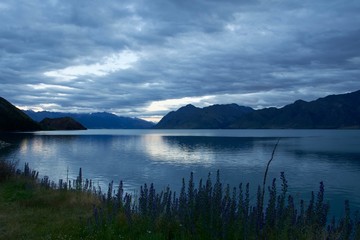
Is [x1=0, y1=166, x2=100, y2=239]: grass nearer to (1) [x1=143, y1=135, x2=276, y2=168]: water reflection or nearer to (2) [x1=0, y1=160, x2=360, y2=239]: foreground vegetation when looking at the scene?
(2) [x1=0, y1=160, x2=360, y2=239]: foreground vegetation

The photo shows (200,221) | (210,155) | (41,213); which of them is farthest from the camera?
(210,155)

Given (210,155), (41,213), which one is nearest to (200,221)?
(41,213)

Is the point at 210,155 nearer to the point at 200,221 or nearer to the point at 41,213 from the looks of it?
the point at 41,213

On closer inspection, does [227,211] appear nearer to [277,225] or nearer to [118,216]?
[277,225]

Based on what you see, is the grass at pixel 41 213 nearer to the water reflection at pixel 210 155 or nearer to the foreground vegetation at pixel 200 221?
the foreground vegetation at pixel 200 221

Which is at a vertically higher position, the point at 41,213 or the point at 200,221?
the point at 200,221

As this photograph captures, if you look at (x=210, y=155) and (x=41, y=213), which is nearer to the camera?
(x=41, y=213)

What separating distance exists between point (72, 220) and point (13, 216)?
7.73ft

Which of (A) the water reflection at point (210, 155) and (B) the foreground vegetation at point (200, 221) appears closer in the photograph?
(B) the foreground vegetation at point (200, 221)

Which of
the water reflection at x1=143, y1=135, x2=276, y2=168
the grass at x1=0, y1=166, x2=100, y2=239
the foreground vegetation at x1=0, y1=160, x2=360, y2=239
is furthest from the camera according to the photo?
the water reflection at x1=143, y1=135, x2=276, y2=168

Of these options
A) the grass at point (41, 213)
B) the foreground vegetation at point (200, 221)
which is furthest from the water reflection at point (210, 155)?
the foreground vegetation at point (200, 221)

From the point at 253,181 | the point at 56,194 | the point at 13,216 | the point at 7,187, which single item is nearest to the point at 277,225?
the point at 13,216

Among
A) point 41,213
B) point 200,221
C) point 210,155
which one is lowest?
point 210,155

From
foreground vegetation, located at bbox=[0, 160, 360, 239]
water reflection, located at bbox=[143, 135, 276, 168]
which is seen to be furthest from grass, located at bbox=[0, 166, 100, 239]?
water reflection, located at bbox=[143, 135, 276, 168]
